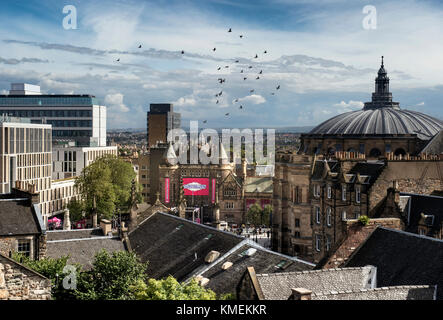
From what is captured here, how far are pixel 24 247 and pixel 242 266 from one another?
58.8ft

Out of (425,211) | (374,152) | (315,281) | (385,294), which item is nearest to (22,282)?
Answer: (315,281)

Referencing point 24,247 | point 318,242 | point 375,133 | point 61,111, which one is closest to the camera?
point 24,247

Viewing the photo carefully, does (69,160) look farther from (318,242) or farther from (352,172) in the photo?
(352,172)

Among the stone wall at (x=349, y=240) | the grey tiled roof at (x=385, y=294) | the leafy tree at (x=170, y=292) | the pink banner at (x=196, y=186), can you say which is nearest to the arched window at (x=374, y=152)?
Result: the stone wall at (x=349, y=240)

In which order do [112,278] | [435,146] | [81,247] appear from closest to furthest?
[112,278] → [81,247] → [435,146]

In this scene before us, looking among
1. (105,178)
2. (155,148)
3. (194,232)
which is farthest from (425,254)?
(155,148)

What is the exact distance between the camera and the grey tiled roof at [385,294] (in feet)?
62.8

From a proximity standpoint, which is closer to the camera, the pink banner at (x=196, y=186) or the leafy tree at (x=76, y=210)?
the leafy tree at (x=76, y=210)

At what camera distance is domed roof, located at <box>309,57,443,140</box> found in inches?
3177

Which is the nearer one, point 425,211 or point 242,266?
point 242,266

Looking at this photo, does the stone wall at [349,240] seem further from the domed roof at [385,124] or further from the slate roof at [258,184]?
the slate roof at [258,184]

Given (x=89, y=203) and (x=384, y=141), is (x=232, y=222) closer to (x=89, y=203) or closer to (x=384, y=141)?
(x=89, y=203)

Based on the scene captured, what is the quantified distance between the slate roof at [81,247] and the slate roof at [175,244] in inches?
88.1

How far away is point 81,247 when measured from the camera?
4612 cm
